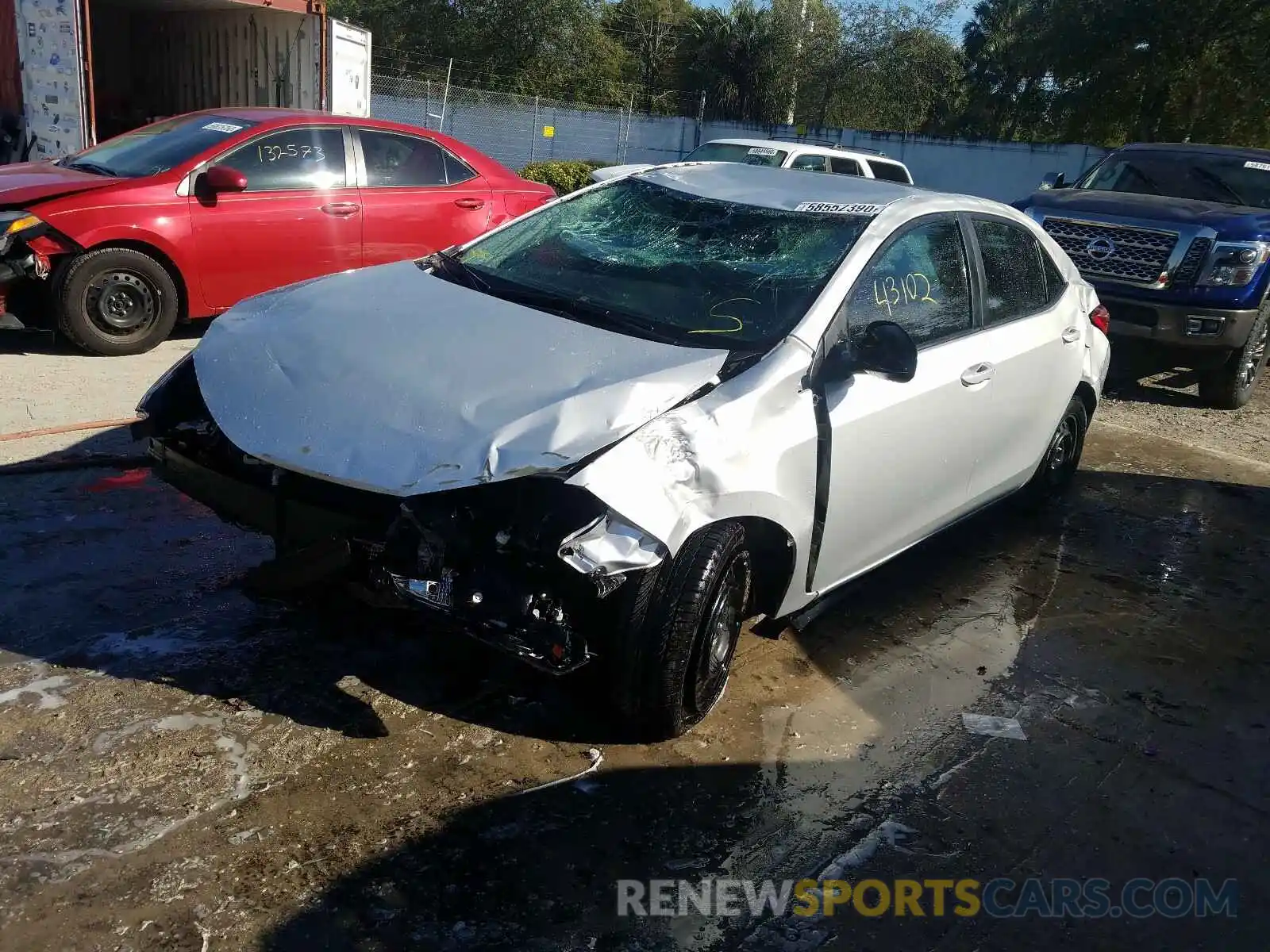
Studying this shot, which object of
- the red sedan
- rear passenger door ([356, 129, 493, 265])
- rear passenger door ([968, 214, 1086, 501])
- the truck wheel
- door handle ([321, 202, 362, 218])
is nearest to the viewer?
rear passenger door ([968, 214, 1086, 501])

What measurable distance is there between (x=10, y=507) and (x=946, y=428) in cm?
393

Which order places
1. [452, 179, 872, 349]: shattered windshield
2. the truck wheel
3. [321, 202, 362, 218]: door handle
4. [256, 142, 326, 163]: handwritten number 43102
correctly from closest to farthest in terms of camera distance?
[452, 179, 872, 349]: shattered windshield < [256, 142, 326, 163]: handwritten number 43102 < [321, 202, 362, 218]: door handle < the truck wheel

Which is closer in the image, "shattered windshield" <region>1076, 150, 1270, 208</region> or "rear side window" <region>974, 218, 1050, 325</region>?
"rear side window" <region>974, 218, 1050, 325</region>

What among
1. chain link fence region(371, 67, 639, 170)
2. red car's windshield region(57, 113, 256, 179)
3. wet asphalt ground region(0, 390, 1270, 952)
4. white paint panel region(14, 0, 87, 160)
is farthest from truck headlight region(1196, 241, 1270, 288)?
chain link fence region(371, 67, 639, 170)

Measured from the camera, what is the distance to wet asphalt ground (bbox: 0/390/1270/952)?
2865 mm

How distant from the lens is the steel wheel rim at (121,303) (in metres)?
7.42

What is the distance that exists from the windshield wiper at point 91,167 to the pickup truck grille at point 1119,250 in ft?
22.9

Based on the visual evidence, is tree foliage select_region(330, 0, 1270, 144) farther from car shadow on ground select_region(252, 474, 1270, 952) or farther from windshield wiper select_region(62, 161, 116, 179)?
car shadow on ground select_region(252, 474, 1270, 952)

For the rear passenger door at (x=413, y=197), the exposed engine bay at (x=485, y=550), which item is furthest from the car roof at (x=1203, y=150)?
the exposed engine bay at (x=485, y=550)

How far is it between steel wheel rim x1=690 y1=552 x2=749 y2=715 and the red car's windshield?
577 centimetres

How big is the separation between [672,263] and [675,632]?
161 cm

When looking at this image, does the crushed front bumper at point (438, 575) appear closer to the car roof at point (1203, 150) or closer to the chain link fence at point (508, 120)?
the car roof at point (1203, 150)

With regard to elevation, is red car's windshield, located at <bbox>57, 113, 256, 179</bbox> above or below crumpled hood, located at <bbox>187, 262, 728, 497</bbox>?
above

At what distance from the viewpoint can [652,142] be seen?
31.2 m
